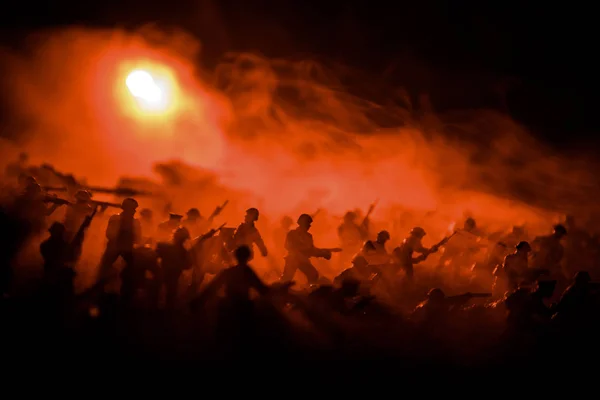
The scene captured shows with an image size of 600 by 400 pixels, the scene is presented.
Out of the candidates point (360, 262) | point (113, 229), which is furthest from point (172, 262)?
point (360, 262)

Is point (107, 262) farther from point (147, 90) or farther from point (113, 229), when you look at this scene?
point (147, 90)

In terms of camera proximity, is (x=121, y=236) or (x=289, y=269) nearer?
(x=121, y=236)

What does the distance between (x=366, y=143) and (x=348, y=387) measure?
372 inches

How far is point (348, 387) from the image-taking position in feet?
18.1

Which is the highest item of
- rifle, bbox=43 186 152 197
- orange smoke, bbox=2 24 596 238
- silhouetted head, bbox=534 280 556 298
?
orange smoke, bbox=2 24 596 238

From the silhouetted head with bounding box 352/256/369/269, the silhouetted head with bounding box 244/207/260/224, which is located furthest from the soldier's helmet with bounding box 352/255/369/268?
the silhouetted head with bounding box 244/207/260/224

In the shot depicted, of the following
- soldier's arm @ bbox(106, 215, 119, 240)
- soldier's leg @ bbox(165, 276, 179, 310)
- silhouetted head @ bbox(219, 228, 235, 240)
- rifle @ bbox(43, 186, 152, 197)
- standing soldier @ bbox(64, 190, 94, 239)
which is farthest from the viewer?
rifle @ bbox(43, 186, 152, 197)

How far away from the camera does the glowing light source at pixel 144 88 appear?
12.5 metres

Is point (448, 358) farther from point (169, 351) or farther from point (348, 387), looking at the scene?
point (169, 351)

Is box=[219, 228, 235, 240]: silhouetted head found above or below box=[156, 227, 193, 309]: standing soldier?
above

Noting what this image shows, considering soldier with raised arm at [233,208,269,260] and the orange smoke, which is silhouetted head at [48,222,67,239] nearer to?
soldier with raised arm at [233,208,269,260]

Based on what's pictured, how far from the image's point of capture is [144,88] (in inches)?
502

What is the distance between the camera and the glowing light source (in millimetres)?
12516

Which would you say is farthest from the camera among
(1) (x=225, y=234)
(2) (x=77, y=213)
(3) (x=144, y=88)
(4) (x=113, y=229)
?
(3) (x=144, y=88)
